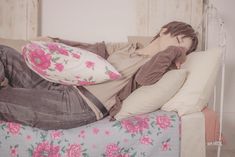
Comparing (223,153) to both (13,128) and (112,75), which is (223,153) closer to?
(112,75)

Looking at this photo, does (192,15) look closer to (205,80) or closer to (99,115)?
(205,80)

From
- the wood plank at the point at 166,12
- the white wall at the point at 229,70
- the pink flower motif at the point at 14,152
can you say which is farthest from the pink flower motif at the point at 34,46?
the white wall at the point at 229,70

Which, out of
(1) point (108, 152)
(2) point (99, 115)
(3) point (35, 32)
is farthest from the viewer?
(3) point (35, 32)

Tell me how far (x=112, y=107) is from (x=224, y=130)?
132cm

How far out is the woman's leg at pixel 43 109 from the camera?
51.8 inches

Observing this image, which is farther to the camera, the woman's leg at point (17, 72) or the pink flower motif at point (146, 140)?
the woman's leg at point (17, 72)

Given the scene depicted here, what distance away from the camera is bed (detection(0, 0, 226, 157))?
129 cm

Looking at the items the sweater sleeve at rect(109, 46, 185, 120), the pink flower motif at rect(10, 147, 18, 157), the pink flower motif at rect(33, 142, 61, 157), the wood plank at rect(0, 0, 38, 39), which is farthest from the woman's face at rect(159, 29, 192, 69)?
the wood plank at rect(0, 0, 38, 39)

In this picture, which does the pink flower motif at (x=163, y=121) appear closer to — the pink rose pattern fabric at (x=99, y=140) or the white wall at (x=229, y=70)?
the pink rose pattern fabric at (x=99, y=140)

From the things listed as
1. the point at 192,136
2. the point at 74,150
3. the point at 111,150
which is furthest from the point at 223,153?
the point at 74,150

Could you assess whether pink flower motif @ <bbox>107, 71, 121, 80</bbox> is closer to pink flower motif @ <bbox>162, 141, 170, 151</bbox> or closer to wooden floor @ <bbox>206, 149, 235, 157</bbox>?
pink flower motif @ <bbox>162, 141, 170, 151</bbox>

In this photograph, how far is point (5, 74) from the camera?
1.44 m

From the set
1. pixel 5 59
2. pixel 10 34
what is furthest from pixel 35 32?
pixel 5 59

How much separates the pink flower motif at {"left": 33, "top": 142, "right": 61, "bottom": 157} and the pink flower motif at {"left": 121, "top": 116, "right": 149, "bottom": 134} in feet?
1.06
